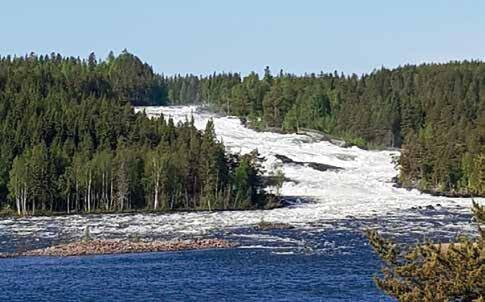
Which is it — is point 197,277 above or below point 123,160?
below

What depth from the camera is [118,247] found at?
6062 cm

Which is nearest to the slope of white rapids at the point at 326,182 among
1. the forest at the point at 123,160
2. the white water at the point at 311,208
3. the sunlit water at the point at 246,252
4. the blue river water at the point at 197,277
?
the white water at the point at 311,208

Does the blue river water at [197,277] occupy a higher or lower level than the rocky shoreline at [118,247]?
higher

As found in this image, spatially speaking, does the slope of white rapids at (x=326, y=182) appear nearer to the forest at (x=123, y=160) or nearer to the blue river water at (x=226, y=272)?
the forest at (x=123, y=160)

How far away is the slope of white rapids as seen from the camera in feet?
286

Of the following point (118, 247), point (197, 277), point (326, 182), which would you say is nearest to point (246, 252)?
point (118, 247)

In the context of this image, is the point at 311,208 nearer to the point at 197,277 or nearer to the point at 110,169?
the point at 110,169

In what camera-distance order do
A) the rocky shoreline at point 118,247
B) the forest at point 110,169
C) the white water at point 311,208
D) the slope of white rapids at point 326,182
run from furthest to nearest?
the forest at point 110,169 < the slope of white rapids at point 326,182 < the white water at point 311,208 < the rocky shoreline at point 118,247

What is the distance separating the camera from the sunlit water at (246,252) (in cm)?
Answer: 4353

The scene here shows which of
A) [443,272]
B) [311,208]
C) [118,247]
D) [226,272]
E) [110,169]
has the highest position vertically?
[443,272]

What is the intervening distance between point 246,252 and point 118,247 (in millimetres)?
9190

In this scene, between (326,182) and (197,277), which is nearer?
(197,277)

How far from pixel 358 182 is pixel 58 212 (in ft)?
150

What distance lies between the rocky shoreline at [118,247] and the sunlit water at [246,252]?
187 cm
